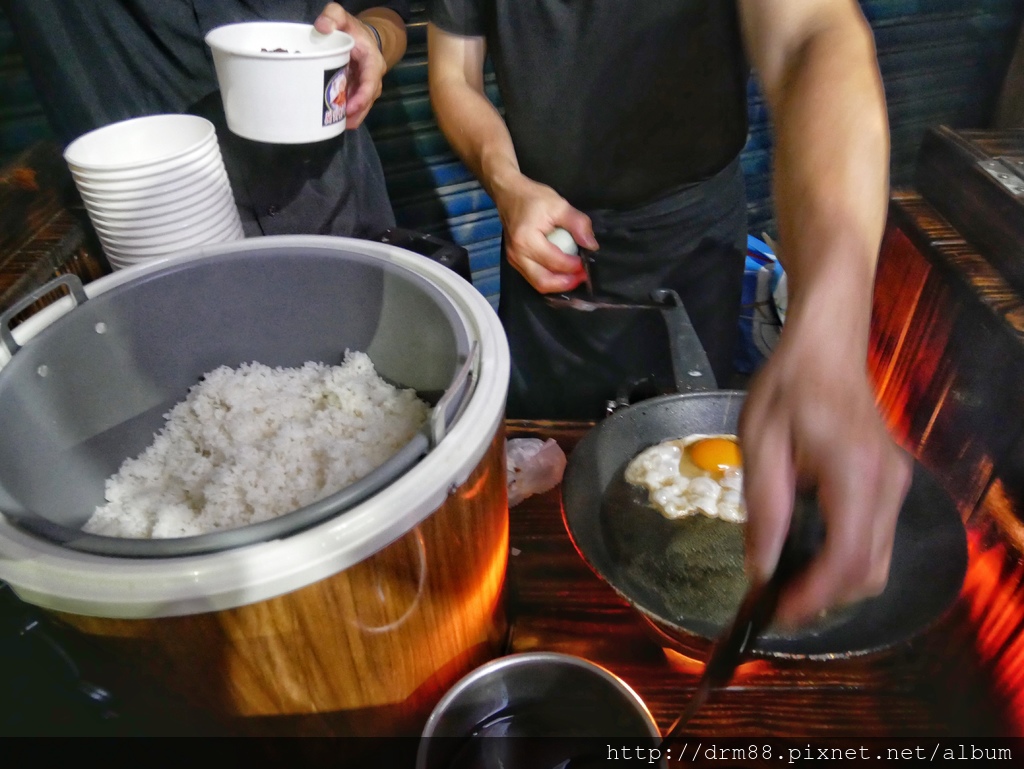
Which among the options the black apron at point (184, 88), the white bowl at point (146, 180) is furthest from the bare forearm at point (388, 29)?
the white bowl at point (146, 180)

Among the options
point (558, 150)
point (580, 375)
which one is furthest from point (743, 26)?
point (580, 375)

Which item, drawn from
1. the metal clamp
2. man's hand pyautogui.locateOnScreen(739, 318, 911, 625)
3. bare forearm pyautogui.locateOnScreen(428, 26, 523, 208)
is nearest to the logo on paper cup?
bare forearm pyautogui.locateOnScreen(428, 26, 523, 208)

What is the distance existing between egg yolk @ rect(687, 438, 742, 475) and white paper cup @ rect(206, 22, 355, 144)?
1.16m

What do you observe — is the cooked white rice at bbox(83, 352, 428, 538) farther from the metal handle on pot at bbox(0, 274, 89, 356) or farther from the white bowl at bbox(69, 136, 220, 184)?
the white bowl at bbox(69, 136, 220, 184)

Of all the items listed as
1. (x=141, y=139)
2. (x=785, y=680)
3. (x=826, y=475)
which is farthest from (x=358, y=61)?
(x=785, y=680)

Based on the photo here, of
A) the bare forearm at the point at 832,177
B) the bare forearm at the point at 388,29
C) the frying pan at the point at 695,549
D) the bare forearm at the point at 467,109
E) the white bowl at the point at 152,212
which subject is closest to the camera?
the bare forearm at the point at 832,177

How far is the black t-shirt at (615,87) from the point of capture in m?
1.58

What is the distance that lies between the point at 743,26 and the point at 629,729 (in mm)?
1497

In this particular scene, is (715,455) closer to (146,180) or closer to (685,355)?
(685,355)

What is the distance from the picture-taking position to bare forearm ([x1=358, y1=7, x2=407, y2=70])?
1895 millimetres

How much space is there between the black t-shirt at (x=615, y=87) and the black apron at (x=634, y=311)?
Answer: 10cm

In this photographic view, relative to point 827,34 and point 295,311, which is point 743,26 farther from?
point 295,311

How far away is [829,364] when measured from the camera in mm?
637

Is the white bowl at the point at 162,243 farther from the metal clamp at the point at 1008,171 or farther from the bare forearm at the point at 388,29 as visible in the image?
the metal clamp at the point at 1008,171
